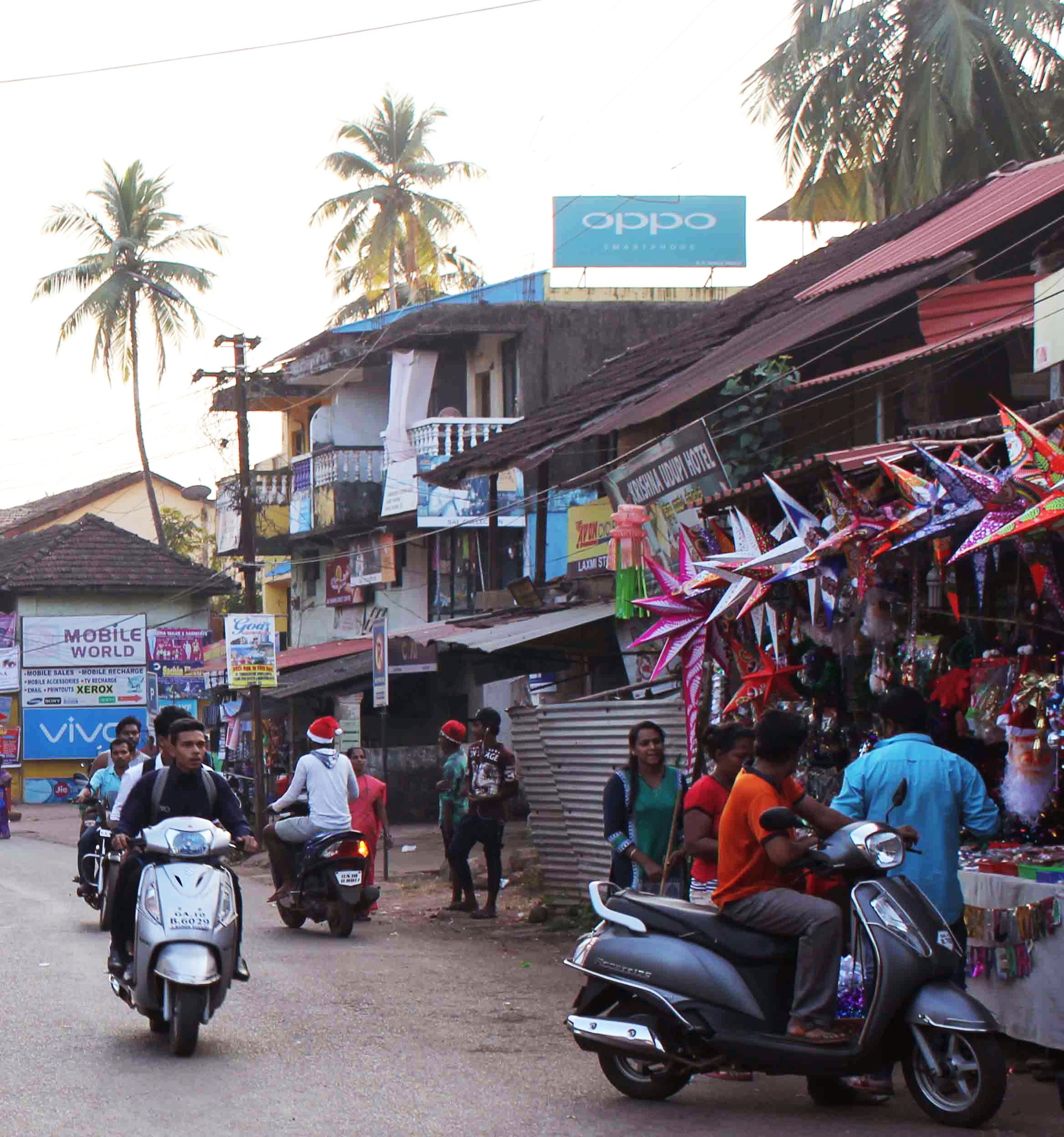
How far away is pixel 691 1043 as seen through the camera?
6.74 metres

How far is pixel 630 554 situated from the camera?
593 inches

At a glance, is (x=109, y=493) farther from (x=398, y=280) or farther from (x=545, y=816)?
(x=545, y=816)

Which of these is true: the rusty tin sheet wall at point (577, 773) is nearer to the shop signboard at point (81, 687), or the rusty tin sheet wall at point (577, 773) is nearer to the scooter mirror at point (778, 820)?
the scooter mirror at point (778, 820)

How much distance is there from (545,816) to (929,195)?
48.4 feet

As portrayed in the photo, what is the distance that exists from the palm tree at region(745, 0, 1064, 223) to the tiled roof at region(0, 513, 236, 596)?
79.5 ft

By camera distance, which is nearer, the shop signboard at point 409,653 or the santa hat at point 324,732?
the santa hat at point 324,732

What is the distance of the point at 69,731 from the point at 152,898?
35.8m

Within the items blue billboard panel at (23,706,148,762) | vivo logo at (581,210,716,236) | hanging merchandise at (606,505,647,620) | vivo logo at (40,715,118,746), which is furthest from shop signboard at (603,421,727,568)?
vivo logo at (40,715,118,746)

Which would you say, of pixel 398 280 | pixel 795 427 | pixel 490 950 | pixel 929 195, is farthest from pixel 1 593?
pixel 490 950

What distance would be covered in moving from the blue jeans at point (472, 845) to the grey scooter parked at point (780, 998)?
688cm

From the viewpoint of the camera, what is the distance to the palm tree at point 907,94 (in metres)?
24.9

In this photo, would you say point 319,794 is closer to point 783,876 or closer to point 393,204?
point 783,876

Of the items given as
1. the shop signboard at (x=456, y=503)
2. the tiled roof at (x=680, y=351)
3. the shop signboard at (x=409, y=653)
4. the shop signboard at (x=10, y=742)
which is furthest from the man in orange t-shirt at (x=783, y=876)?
the shop signboard at (x=10, y=742)

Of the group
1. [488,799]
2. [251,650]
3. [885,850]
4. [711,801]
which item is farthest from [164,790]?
[251,650]
